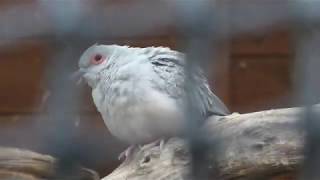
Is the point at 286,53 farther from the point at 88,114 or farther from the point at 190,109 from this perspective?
the point at 190,109

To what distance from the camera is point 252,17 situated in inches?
32.9

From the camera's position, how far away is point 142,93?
6.33 ft

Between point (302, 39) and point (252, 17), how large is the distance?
0.05 metres

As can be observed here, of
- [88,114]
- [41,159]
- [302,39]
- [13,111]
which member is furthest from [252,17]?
[13,111]

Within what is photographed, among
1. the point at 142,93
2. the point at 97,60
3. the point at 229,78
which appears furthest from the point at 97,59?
the point at 229,78

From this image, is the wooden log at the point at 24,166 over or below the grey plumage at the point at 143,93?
below

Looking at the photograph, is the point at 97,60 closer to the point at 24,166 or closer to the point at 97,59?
the point at 97,59

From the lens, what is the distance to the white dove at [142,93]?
6.16 feet

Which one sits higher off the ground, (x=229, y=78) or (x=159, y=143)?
(x=229, y=78)

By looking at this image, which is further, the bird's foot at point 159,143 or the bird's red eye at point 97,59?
the bird's red eye at point 97,59

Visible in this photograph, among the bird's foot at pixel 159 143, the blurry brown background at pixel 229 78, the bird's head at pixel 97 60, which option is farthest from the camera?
the blurry brown background at pixel 229 78

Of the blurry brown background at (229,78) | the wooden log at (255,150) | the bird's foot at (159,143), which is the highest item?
the blurry brown background at (229,78)

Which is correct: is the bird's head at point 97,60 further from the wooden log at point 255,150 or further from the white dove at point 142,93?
the wooden log at point 255,150

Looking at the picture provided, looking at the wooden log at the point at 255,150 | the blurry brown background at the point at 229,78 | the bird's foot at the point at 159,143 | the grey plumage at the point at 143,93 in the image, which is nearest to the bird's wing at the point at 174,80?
the grey plumage at the point at 143,93
